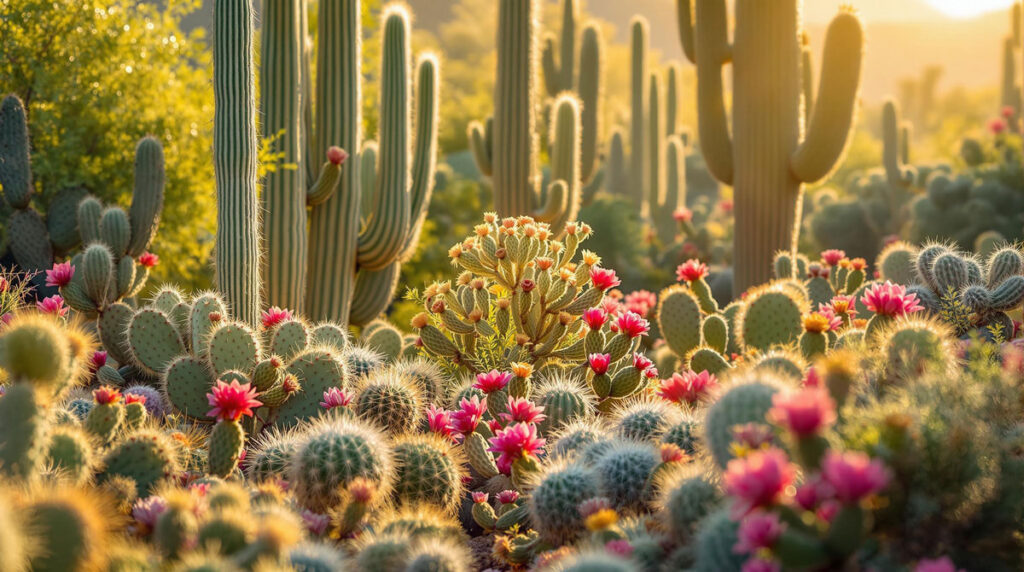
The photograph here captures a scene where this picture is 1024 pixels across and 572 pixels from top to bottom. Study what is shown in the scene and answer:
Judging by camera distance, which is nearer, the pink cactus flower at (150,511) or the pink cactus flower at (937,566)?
the pink cactus flower at (937,566)

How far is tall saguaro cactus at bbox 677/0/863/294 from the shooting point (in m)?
7.95

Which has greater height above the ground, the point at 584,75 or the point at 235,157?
the point at 584,75

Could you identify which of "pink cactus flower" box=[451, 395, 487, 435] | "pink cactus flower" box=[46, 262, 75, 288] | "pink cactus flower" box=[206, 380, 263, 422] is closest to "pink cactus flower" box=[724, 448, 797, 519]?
"pink cactus flower" box=[451, 395, 487, 435]

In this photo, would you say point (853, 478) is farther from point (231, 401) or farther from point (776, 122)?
point (776, 122)

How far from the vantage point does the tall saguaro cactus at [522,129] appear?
1002cm

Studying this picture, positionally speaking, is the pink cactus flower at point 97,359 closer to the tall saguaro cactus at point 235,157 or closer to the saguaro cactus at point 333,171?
the tall saguaro cactus at point 235,157

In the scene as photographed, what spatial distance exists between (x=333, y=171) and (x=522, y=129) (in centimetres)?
327

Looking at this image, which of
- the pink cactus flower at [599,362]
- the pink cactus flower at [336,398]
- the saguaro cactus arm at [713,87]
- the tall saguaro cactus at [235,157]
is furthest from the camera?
the saguaro cactus arm at [713,87]

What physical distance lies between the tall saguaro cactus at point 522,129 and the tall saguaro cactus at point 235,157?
4.38m

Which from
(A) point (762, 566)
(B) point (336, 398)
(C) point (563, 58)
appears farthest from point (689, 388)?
(C) point (563, 58)

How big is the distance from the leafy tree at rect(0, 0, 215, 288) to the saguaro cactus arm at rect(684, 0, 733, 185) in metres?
5.73

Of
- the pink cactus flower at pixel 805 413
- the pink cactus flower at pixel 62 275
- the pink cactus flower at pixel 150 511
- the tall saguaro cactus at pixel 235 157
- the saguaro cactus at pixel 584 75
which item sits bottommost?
the pink cactus flower at pixel 150 511

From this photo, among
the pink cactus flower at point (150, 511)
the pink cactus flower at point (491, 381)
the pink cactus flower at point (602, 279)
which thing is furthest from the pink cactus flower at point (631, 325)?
the pink cactus flower at point (150, 511)

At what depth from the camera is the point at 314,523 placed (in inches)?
122
